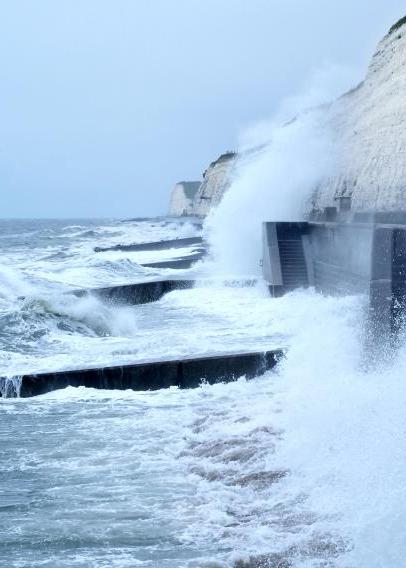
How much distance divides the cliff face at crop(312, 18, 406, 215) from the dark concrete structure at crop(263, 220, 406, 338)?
68.9 inches

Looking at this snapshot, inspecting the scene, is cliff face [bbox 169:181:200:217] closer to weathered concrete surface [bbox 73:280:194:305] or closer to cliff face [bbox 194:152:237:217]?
cliff face [bbox 194:152:237:217]

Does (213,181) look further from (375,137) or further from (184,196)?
(375,137)

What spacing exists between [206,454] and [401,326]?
2659 millimetres

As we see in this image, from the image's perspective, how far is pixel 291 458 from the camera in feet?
16.1

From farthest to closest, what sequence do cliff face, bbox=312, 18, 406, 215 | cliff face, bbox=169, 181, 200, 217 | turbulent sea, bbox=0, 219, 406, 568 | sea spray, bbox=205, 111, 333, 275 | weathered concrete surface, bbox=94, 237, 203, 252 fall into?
cliff face, bbox=169, 181, 200, 217 → weathered concrete surface, bbox=94, 237, 203, 252 → sea spray, bbox=205, 111, 333, 275 → cliff face, bbox=312, 18, 406, 215 → turbulent sea, bbox=0, 219, 406, 568

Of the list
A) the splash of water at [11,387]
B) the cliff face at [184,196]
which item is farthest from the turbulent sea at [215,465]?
the cliff face at [184,196]

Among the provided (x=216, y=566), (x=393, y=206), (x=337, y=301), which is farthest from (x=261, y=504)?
(x=393, y=206)

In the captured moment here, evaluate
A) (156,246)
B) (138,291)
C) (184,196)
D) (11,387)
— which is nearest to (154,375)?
(11,387)

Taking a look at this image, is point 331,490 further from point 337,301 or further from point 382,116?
point 382,116

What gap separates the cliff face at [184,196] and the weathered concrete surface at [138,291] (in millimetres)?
72870

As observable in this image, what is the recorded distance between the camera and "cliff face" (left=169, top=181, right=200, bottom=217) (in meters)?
91.9

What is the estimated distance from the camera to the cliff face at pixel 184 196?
3620 inches

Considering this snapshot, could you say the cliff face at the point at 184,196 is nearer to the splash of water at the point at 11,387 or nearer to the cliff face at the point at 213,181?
the cliff face at the point at 213,181

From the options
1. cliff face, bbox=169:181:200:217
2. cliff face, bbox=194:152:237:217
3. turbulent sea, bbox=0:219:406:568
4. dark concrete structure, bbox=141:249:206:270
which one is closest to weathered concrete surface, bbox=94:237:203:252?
dark concrete structure, bbox=141:249:206:270
